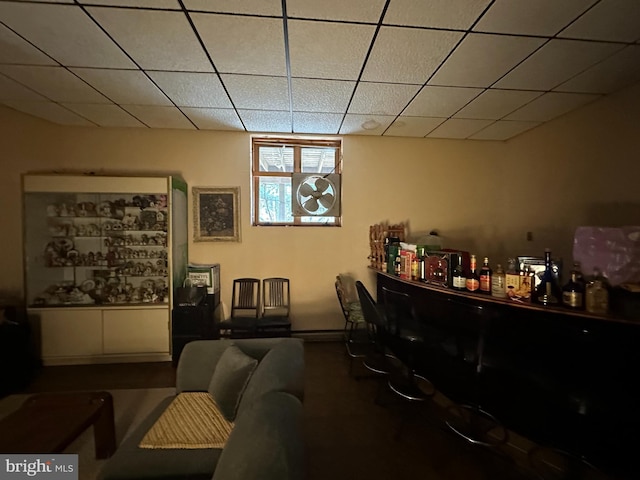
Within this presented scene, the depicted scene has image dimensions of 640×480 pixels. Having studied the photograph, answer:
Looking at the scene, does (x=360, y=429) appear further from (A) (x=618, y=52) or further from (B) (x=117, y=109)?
(B) (x=117, y=109)

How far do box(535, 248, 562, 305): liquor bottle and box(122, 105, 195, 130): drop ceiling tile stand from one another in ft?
12.2

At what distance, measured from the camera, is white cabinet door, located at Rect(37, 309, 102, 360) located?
119 inches

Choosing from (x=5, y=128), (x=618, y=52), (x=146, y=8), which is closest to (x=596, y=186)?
(x=618, y=52)

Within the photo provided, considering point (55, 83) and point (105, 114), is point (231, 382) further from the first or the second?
point (105, 114)

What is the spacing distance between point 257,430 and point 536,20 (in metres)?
2.76

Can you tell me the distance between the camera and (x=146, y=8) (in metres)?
1.61

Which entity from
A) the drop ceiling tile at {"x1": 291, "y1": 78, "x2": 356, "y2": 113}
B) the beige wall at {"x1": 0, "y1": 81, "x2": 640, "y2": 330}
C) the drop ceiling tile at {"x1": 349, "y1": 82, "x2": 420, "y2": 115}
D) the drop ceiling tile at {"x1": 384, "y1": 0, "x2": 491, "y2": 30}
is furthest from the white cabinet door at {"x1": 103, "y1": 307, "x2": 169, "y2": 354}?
the drop ceiling tile at {"x1": 384, "y1": 0, "x2": 491, "y2": 30}

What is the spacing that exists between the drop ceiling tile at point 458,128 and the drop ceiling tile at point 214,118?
267cm

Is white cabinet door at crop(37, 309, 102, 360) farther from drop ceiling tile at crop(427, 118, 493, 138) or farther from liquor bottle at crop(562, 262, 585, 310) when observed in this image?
drop ceiling tile at crop(427, 118, 493, 138)

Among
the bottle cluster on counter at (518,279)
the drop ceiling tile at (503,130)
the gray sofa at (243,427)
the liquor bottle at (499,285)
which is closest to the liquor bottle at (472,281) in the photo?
the bottle cluster on counter at (518,279)

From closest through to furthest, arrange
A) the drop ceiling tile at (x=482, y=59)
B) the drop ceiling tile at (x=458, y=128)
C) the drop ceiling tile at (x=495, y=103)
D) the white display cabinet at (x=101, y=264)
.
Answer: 1. the drop ceiling tile at (x=482, y=59)
2. the drop ceiling tile at (x=495, y=103)
3. the white display cabinet at (x=101, y=264)
4. the drop ceiling tile at (x=458, y=128)

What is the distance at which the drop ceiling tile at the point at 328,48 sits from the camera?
1.77 meters

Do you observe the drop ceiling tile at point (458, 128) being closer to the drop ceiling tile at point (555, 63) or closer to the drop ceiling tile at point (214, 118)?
the drop ceiling tile at point (555, 63)

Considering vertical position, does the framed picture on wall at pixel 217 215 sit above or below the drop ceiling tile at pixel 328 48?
below
